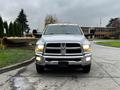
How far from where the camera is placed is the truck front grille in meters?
8.24

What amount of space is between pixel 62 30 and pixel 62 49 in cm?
220

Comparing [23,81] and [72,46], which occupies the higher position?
[72,46]

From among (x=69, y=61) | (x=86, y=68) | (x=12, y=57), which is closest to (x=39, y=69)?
(x=69, y=61)

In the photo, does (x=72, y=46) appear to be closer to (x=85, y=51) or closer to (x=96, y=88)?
(x=85, y=51)

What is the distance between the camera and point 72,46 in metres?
8.30

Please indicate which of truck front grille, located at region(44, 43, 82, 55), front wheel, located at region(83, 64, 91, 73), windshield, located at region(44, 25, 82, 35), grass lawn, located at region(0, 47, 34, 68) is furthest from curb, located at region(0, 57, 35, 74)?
front wheel, located at region(83, 64, 91, 73)

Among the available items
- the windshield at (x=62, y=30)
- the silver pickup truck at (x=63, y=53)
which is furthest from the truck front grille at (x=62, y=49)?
the windshield at (x=62, y=30)

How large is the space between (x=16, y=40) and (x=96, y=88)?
16309 mm

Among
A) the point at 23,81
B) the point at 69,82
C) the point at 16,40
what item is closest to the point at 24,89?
the point at 23,81

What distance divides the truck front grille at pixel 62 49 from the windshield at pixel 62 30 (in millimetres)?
1901

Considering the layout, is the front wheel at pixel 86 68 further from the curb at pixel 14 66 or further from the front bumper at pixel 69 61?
the curb at pixel 14 66

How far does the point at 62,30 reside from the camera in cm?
1029

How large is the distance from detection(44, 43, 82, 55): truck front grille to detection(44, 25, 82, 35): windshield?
1.90 m

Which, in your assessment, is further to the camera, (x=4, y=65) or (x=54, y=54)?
(x=4, y=65)
